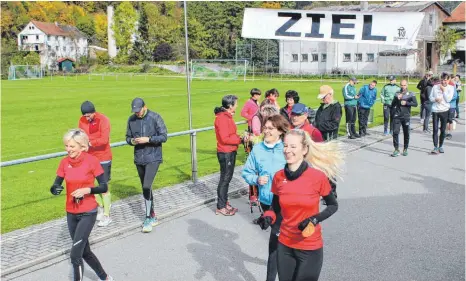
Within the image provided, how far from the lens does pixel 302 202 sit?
404 cm

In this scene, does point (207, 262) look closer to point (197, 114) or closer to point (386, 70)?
point (197, 114)

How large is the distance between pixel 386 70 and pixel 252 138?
2378 inches

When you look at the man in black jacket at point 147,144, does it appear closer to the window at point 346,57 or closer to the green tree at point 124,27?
the window at point 346,57

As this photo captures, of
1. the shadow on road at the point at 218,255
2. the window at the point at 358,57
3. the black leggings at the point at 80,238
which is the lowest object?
the shadow on road at the point at 218,255

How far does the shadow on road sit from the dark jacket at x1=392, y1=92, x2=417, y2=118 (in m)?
7.22

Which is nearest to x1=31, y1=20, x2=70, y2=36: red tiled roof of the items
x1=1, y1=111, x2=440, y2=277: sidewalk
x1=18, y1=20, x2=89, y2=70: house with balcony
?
x1=18, y1=20, x2=89, y2=70: house with balcony

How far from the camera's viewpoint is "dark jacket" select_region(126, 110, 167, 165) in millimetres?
7090

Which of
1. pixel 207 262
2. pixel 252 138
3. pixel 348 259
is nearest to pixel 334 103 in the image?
pixel 252 138

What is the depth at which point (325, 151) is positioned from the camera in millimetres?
4461

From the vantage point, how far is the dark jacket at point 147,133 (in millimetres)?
7090

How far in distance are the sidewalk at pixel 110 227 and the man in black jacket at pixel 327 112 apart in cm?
189

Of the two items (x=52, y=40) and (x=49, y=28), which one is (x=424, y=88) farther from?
(x=49, y=28)

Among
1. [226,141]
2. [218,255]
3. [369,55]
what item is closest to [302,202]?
[218,255]

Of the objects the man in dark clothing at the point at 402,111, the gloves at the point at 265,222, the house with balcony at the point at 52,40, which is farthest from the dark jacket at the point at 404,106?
the house with balcony at the point at 52,40
